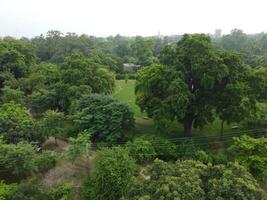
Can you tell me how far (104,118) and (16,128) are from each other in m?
5.32

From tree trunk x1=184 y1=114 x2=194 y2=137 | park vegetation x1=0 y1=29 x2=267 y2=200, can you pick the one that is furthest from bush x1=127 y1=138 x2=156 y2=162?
tree trunk x1=184 y1=114 x2=194 y2=137

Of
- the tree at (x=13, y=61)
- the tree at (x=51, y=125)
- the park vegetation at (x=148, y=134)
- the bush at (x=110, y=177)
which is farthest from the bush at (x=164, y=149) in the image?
the tree at (x=13, y=61)

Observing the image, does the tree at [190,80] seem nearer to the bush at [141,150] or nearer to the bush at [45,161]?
the bush at [141,150]

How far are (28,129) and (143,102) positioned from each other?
25.2 ft

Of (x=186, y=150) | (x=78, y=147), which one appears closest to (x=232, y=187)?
(x=186, y=150)

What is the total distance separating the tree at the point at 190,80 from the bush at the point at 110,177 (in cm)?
505

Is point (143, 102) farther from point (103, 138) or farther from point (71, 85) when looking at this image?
point (71, 85)

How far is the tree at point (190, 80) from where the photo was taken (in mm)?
16672

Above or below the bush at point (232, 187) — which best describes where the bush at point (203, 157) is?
below

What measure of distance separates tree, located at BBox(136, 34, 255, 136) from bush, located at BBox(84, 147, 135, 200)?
5049mm

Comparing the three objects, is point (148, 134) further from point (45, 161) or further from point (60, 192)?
point (60, 192)

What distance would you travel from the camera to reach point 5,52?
92.5 feet

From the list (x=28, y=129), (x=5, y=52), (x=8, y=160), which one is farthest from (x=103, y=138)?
(x=5, y=52)

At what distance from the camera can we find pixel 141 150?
52.7 ft
